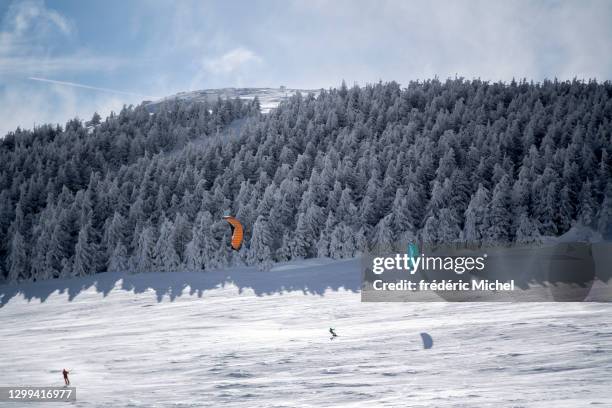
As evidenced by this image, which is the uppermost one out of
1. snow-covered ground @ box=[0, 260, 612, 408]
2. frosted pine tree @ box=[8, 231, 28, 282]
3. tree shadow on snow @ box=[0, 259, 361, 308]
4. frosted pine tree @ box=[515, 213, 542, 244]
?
frosted pine tree @ box=[515, 213, 542, 244]

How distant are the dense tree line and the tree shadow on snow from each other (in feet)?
4.43

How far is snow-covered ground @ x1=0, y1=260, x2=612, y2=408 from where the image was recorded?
1505 cm

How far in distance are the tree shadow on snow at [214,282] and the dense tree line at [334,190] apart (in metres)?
1.35

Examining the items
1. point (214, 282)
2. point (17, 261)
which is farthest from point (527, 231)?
point (17, 261)

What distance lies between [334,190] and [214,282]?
1345cm

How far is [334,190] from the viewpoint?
44.6 metres

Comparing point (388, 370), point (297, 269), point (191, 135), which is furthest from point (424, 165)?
point (191, 135)

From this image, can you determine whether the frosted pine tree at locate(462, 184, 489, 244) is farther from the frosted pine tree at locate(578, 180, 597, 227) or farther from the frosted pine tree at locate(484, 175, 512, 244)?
the frosted pine tree at locate(578, 180, 597, 227)

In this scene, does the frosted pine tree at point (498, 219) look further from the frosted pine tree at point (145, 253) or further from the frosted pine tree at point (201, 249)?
the frosted pine tree at point (145, 253)

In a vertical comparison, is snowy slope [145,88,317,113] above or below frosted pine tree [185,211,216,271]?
above

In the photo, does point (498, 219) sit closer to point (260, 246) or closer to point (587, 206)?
point (587, 206)

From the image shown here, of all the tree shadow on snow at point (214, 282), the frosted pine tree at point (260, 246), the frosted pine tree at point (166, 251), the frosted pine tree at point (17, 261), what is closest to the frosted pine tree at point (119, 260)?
the tree shadow on snow at point (214, 282)

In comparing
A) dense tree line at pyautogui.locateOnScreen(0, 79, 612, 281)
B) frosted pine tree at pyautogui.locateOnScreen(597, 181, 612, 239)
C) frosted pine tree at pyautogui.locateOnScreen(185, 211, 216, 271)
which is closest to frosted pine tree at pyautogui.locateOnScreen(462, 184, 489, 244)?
dense tree line at pyautogui.locateOnScreen(0, 79, 612, 281)

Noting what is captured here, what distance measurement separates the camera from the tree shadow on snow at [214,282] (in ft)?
113
